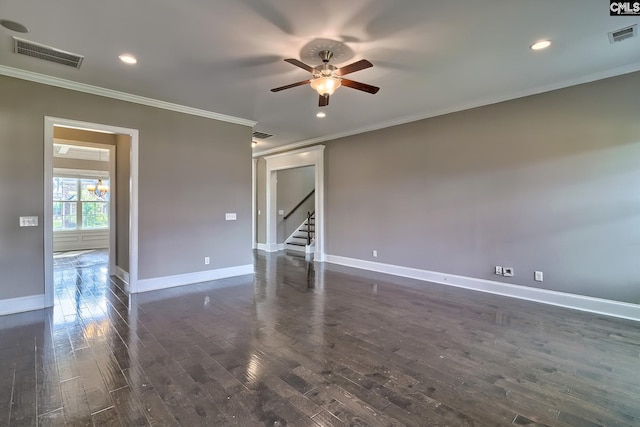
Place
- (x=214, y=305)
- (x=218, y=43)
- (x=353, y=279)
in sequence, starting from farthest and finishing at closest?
(x=353, y=279) < (x=214, y=305) < (x=218, y=43)

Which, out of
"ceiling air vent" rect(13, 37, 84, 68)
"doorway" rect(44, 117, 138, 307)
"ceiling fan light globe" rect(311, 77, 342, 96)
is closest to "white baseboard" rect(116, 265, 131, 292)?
"doorway" rect(44, 117, 138, 307)

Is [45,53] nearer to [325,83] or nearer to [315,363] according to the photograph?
[325,83]

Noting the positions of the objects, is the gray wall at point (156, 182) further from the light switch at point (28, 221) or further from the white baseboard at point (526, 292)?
the white baseboard at point (526, 292)

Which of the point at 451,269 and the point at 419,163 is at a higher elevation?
the point at 419,163

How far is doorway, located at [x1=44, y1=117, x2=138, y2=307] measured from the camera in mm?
3945

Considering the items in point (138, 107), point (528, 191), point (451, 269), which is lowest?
point (451, 269)

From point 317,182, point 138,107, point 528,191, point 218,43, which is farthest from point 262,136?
point 528,191

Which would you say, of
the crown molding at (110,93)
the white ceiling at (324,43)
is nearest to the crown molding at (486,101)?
the white ceiling at (324,43)

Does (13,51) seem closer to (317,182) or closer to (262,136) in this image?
(262,136)

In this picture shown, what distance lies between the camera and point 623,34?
2920 millimetres

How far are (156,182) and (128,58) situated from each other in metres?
1.99

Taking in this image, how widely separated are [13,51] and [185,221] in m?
2.85

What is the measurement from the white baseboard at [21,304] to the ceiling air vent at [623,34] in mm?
7130

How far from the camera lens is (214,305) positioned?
4.11 metres
